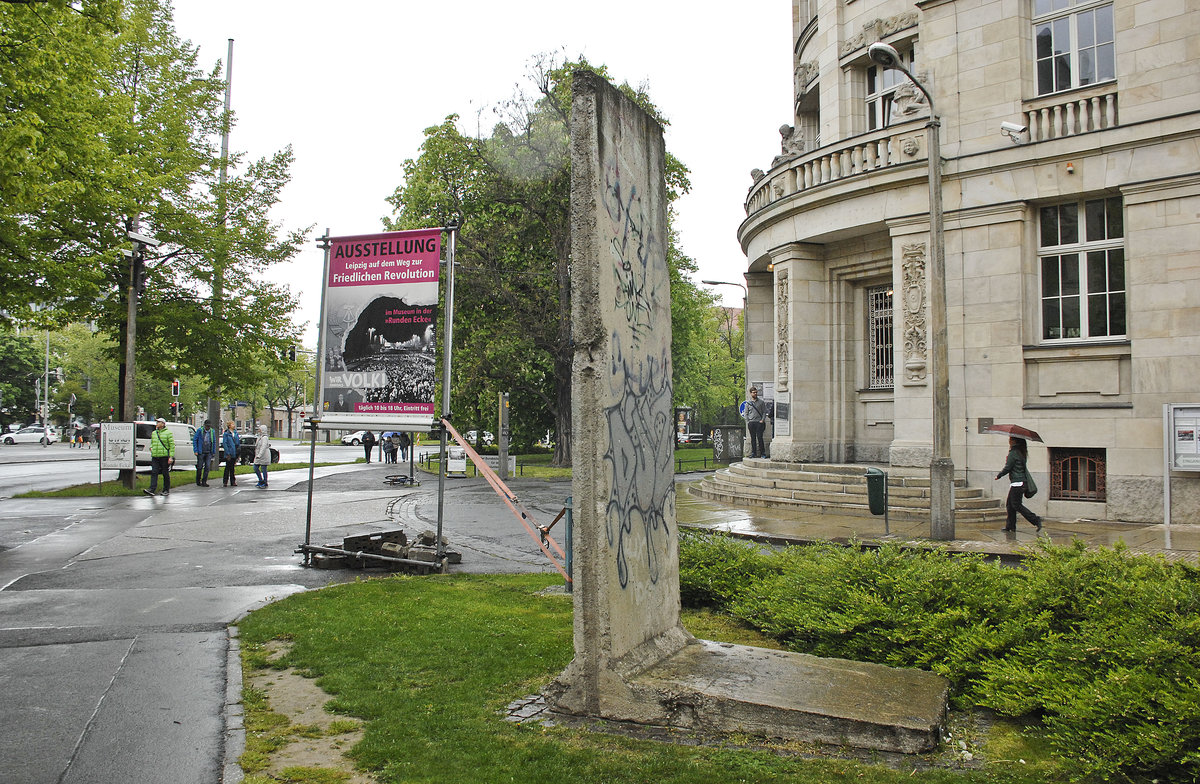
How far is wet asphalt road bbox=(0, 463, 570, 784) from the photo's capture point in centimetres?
448

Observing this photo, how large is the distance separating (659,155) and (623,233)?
3.49 feet

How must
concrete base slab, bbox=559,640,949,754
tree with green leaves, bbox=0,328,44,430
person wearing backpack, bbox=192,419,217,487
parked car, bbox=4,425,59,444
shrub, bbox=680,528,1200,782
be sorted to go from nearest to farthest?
1. shrub, bbox=680,528,1200,782
2. concrete base slab, bbox=559,640,949,754
3. person wearing backpack, bbox=192,419,217,487
4. parked car, bbox=4,425,59,444
5. tree with green leaves, bbox=0,328,44,430

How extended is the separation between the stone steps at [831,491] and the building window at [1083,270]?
12.1 feet

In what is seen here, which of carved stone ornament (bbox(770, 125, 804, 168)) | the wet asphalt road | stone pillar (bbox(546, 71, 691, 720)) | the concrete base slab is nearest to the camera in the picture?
the concrete base slab

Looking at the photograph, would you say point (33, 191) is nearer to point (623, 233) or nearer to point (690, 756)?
point (623, 233)

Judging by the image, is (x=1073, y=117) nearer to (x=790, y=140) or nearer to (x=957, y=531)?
(x=957, y=531)

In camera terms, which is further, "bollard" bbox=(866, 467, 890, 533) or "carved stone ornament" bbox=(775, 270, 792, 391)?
"carved stone ornament" bbox=(775, 270, 792, 391)

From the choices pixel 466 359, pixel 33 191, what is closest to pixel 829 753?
pixel 33 191

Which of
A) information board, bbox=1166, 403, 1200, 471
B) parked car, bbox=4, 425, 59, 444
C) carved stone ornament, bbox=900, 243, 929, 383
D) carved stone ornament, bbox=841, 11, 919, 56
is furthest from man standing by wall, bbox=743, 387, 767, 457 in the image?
parked car, bbox=4, 425, 59, 444

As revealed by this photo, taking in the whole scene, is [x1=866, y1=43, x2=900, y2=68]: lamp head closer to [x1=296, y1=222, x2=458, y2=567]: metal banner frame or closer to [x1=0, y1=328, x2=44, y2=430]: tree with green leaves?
[x1=296, y1=222, x2=458, y2=567]: metal banner frame

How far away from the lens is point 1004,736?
448cm

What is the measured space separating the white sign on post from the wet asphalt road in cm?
246

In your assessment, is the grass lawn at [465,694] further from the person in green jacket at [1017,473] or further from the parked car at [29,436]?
the parked car at [29,436]

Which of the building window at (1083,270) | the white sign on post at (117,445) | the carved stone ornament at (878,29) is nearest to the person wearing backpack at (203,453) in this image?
the white sign on post at (117,445)
